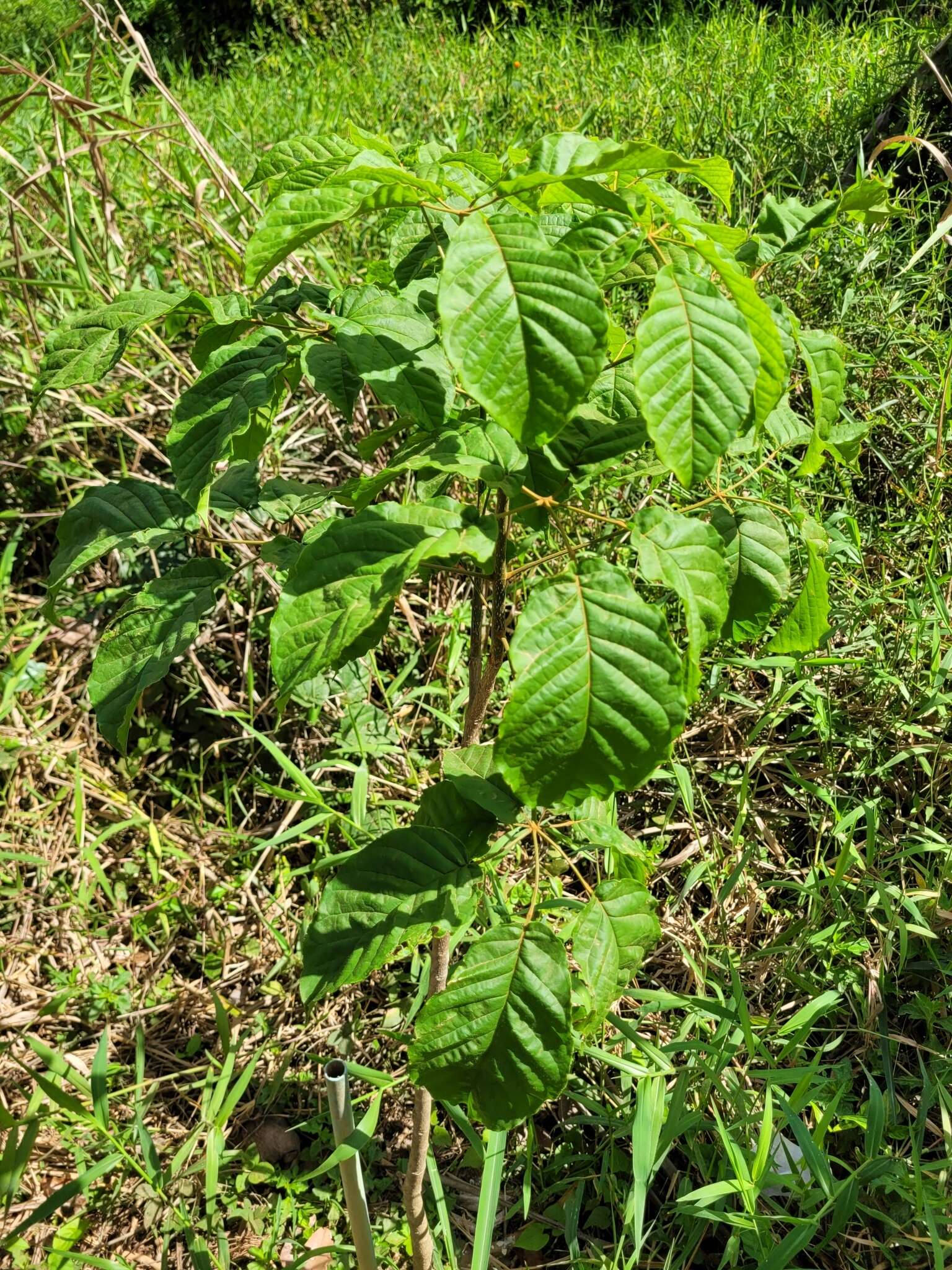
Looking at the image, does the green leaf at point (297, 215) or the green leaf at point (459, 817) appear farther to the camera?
the green leaf at point (459, 817)

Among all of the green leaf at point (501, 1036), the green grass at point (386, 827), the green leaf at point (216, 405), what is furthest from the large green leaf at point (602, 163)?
the green leaf at point (501, 1036)

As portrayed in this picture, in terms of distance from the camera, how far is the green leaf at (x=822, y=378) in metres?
0.90

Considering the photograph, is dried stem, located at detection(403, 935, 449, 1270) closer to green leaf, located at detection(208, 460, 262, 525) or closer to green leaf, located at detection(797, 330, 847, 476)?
green leaf, located at detection(208, 460, 262, 525)

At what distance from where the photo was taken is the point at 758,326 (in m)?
0.74

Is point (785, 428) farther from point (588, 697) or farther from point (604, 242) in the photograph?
point (588, 697)

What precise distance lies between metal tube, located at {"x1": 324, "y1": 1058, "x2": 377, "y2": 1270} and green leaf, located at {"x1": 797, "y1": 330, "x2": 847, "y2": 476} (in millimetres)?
760

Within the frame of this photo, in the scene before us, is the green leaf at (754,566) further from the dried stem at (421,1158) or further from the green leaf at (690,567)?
the dried stem at (421,1158)

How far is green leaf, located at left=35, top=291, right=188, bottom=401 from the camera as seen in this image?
0.90 m

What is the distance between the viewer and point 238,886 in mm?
1920

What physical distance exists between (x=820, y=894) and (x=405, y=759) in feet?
2.63

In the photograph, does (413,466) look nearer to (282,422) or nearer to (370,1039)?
(370,1039)

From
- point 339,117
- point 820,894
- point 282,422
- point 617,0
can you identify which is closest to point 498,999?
point 820,894

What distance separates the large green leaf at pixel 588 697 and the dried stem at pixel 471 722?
0.15 meters

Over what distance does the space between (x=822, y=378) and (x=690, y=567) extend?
0.28m
